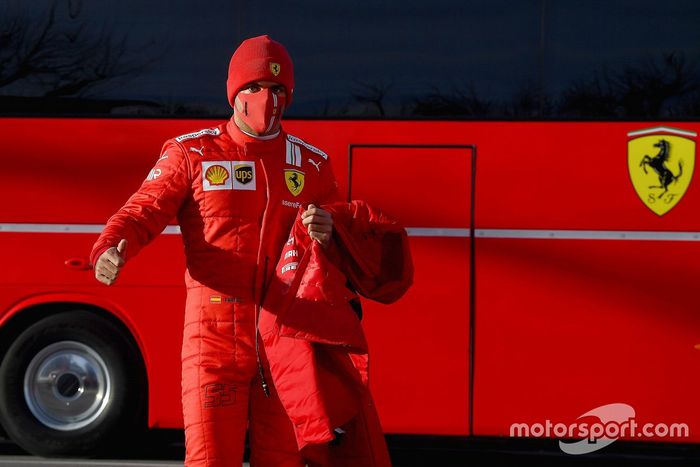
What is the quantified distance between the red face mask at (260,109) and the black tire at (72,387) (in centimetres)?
262

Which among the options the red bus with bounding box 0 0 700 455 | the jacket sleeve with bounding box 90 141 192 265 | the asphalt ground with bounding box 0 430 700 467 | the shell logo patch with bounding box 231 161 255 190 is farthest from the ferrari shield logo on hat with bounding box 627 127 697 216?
the jacket sleeve with bounding box 90 141 192 265

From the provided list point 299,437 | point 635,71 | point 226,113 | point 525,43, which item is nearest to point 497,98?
point 525,43

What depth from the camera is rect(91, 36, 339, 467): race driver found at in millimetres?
3215

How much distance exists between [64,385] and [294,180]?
292cm

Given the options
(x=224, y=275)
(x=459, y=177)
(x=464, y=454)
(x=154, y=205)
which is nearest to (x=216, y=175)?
(x=154, y=205)

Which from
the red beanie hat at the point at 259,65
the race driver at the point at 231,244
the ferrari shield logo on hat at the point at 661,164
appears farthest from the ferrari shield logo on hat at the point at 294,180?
the ferrari shield logo on hat at the point at 661,164

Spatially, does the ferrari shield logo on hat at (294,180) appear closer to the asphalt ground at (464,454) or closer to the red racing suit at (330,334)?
the red racing suit at (330,334)

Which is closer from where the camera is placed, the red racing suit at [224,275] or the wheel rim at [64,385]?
the red racing suit at [224,275]

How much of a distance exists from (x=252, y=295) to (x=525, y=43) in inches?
107

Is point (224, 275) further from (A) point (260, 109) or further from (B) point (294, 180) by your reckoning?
(A) point (260, 109)

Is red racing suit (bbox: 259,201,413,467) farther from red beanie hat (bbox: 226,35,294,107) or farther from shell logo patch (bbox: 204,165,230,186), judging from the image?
red beanie hat (bbox: 226,35,294,107)

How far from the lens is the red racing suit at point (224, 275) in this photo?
3221 mm

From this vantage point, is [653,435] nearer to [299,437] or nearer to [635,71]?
[635,71]

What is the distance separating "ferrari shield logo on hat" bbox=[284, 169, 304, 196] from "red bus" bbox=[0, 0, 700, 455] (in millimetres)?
1901
